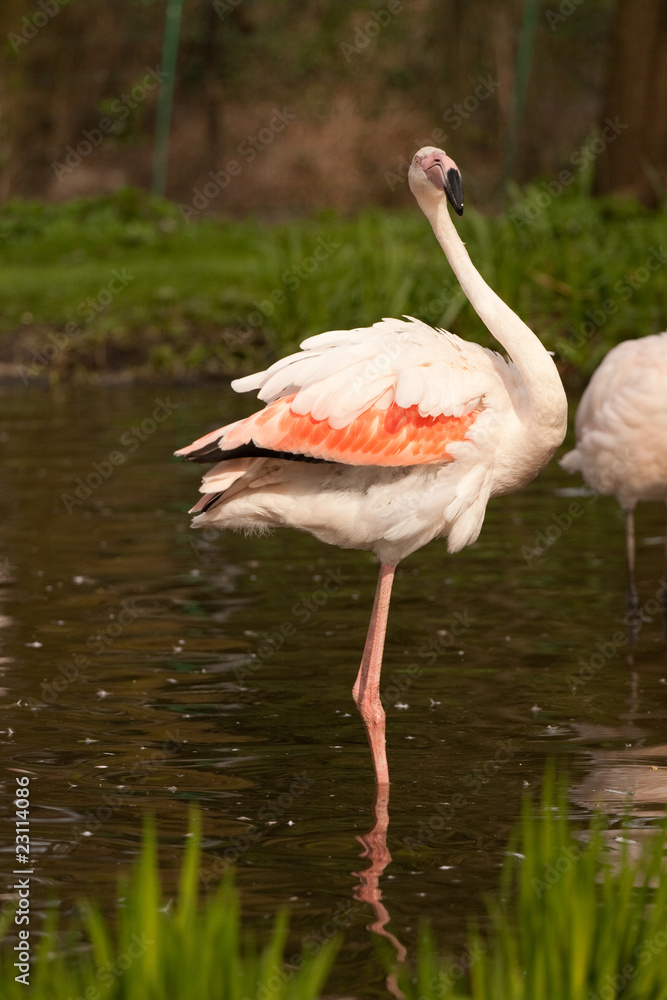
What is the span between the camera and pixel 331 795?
469 cm

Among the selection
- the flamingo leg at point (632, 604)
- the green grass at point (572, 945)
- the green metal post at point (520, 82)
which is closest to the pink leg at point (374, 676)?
the flamingo leg at point (632, 604)

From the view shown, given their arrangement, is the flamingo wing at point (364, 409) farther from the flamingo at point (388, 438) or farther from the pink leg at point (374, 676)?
the pink leg at point (374, 676)

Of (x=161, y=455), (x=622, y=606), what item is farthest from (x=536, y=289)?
(x=622, y=606)

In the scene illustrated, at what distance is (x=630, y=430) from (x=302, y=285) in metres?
7.44

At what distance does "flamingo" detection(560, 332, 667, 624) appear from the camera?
665cm

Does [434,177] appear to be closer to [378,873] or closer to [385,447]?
[385,447]

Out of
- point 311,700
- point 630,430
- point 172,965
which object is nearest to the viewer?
point 172,965

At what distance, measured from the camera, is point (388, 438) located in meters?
4.98

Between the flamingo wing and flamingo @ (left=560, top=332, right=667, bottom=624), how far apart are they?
5.81 ft

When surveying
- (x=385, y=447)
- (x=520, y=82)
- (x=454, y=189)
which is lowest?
(x=385, y=447)

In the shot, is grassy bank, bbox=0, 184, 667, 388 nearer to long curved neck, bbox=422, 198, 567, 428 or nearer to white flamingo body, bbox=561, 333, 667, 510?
white flamingo body, bbox=561, 333, 667, 510

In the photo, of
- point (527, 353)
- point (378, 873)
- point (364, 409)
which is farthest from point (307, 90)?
point (378, 873)

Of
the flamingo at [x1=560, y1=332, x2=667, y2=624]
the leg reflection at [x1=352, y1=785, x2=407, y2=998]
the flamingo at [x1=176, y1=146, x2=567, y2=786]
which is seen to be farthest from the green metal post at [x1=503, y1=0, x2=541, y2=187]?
the leg reflection at [x1=352, y1=785, x2=407, y2=998]

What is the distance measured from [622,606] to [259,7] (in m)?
20.5
